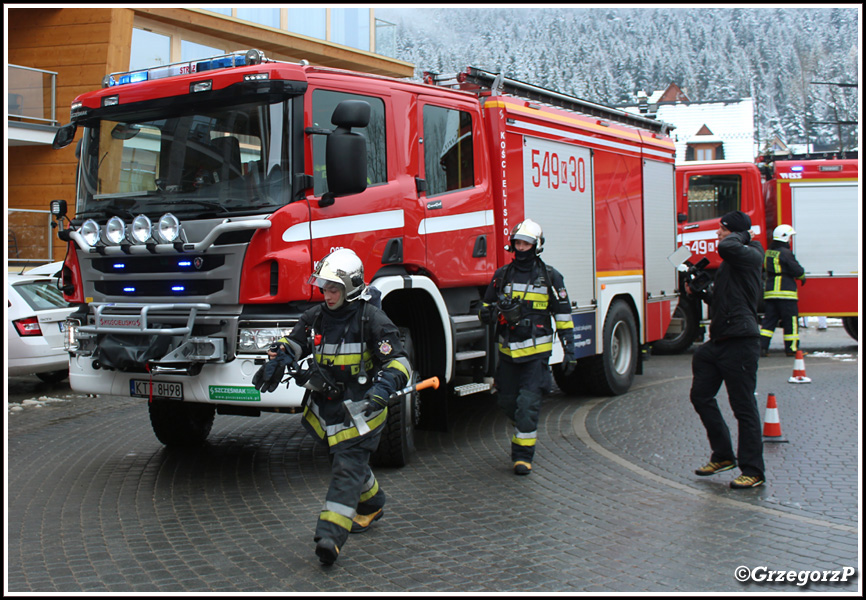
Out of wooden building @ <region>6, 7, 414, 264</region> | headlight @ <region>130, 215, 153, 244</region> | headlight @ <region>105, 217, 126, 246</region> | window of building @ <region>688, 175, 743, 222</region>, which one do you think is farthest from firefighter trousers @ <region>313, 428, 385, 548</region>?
wooden building @ <region>6, 7, 414, 264</region>

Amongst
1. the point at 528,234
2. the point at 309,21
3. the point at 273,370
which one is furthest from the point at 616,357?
the point at 309,21

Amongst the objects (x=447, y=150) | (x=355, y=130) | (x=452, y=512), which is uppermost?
(x=355, y=130)

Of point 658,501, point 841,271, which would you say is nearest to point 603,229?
point 658,501

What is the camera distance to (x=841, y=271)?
48.5 ft

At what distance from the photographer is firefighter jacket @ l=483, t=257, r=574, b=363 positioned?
267 inches

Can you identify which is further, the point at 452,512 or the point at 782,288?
the point at 782,288

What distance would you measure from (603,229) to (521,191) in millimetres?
1927

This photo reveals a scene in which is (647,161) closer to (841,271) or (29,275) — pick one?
(841,271)

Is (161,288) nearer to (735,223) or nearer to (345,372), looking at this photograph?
(345,372)

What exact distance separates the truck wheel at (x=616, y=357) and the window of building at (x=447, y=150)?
3.21 m

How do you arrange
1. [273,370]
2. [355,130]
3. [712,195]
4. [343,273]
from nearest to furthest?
1. [343,273]
2. [273,370]
3. [355,130]
4. [712,195]

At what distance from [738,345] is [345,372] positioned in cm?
299

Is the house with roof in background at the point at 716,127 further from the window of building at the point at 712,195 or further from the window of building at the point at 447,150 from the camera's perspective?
the window of building at the point at 447,150

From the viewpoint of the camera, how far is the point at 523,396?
6734 millimetres
